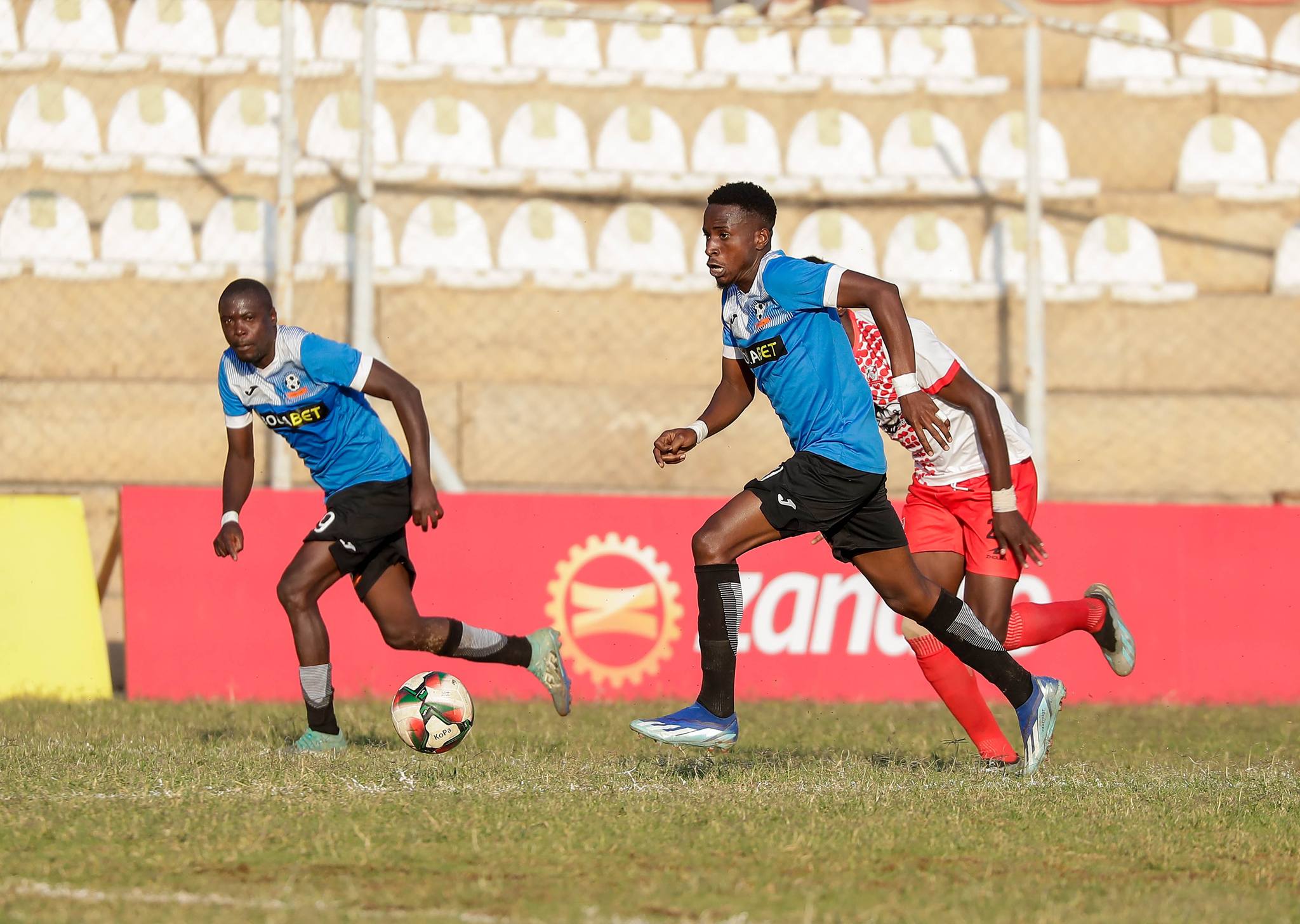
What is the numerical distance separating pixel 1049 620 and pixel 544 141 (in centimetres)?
1032

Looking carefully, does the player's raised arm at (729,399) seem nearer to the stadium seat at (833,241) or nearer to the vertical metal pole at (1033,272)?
the vertical metal pole at (1033,272)

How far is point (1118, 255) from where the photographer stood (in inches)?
606

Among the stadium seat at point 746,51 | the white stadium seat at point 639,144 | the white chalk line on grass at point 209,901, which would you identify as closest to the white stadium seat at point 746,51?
the stadium seat at point 746,51

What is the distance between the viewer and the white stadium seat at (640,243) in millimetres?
15102

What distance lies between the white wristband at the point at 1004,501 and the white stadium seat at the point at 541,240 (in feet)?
29.5

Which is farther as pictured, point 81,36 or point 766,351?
point 81,36

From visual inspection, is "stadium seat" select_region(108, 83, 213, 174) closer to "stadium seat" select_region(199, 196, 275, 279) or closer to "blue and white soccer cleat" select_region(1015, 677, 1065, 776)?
"stadium seat" select_region(199, 196, 275, 279)

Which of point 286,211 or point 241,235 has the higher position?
point 241,235

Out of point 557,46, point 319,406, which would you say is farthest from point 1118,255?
point 319,406

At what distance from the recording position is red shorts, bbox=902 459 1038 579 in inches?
272

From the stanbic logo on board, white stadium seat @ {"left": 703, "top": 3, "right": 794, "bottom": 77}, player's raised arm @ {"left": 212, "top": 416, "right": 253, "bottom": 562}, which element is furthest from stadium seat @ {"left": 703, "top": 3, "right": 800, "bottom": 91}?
player's raised arm @ {"left": 212, "top": 416, "right": 253, "bottom": 562}

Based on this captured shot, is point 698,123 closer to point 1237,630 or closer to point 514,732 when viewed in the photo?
point 1237,630

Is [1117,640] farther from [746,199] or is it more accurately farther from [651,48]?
[651,48]

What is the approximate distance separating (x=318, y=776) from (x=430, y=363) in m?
8.39
